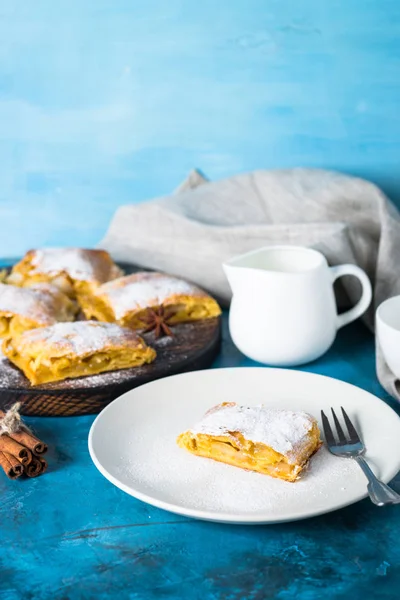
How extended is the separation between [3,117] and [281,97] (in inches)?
29.0

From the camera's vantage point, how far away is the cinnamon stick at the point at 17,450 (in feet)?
3.70

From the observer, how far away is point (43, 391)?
4.22ft

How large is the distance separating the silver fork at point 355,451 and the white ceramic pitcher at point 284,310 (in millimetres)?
264

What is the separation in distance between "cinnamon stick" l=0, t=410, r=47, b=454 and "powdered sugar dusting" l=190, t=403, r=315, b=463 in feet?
0.74

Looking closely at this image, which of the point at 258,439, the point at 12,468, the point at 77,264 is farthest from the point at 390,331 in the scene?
the point at 77,264

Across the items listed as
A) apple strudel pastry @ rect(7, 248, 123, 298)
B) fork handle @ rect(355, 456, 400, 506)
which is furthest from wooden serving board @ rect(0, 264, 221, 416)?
fork handle @ rect(355, 456, 400, 506)

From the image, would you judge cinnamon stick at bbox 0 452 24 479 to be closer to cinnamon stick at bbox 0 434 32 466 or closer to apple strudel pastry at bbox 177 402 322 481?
cinnamon stick at bbox 0 434 32 466

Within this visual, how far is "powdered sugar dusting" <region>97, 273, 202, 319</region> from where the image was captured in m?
1.56

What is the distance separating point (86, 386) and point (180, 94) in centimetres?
101

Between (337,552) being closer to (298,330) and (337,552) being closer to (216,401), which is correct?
(216,401)

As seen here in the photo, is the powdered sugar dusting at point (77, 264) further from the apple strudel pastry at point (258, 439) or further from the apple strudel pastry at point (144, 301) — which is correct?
the apple strudel pastry at point (258, 439)

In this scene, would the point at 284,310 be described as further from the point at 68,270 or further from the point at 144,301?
the point at 68,270

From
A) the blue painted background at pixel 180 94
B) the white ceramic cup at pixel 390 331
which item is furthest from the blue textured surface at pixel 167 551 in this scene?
the blue painted background at pixel 180 94

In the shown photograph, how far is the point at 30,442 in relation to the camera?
3.77ft
